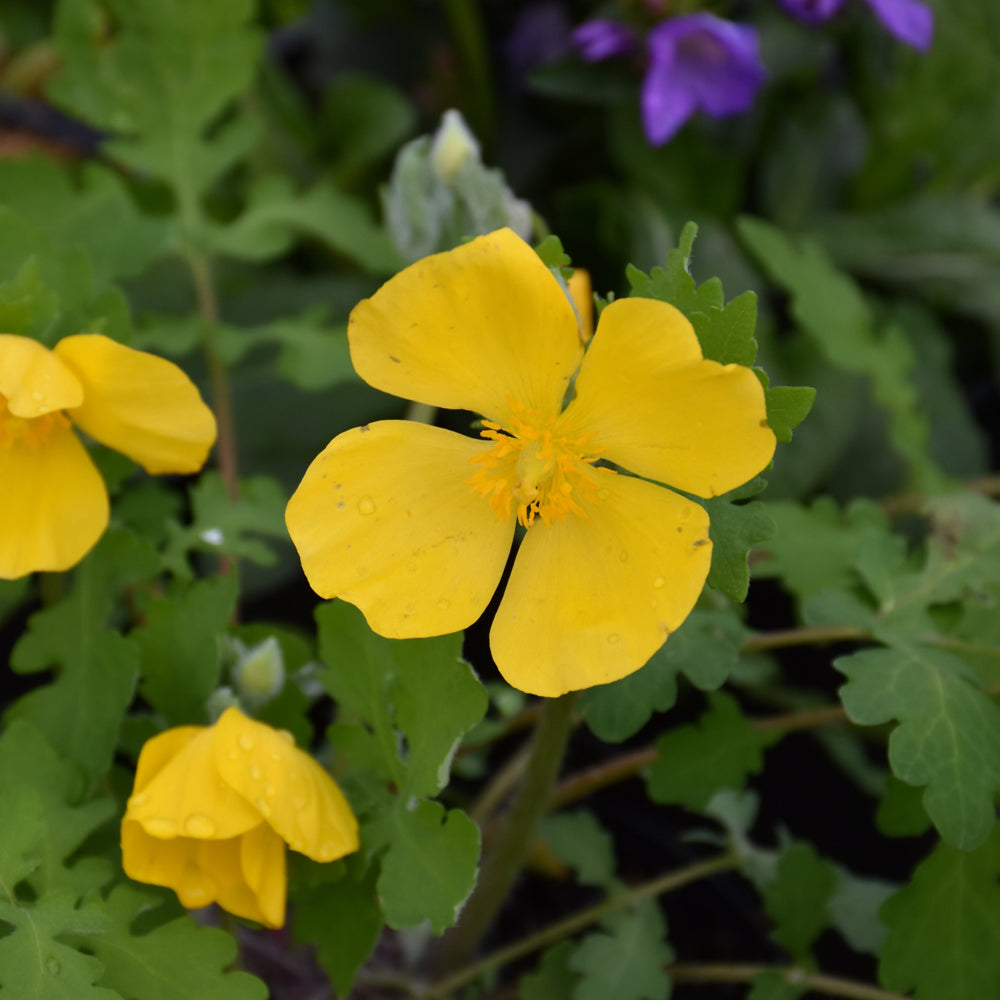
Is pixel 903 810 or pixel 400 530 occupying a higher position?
pixel 400 530

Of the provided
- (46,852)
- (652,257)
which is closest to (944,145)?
(652,257)

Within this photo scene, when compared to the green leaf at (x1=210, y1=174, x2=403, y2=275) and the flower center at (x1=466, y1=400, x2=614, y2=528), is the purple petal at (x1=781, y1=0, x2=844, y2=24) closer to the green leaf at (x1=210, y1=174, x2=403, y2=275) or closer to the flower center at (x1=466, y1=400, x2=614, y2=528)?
the green leaf at (x1=210, y1=174, x2=403, y2=275)

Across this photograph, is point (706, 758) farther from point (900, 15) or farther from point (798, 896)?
point (900, 15)

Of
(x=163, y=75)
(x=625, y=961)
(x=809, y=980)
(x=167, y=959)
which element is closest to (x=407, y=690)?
(x=167, y=959)

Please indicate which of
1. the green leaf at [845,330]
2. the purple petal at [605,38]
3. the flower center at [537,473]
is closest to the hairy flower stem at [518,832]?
the flower center at [537,473]

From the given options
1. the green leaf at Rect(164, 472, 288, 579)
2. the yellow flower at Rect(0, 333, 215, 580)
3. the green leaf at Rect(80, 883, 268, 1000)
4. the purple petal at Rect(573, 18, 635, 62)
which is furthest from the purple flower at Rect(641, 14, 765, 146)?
the green leaf at Rect(80, 883, 268, 1000)

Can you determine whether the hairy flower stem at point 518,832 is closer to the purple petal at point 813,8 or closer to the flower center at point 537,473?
the flower center at point 537,473

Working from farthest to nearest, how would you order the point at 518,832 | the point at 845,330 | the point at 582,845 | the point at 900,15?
the point at 900,15
the point at 845,330
the point at 582,845
the point at 518,832
